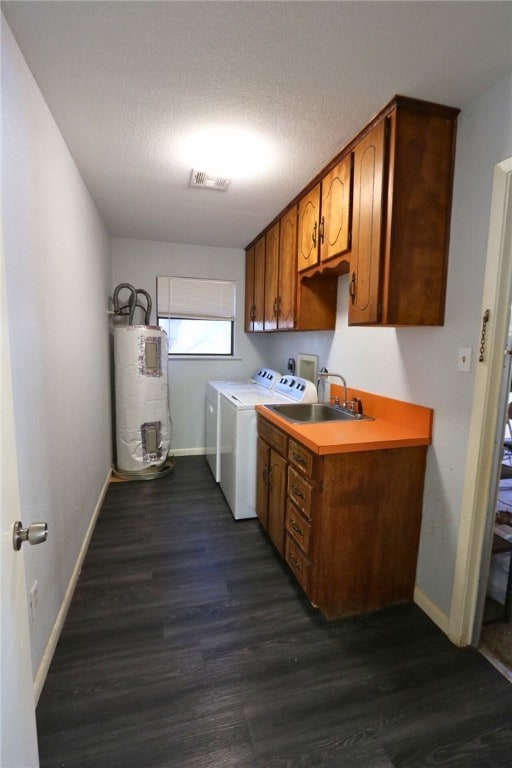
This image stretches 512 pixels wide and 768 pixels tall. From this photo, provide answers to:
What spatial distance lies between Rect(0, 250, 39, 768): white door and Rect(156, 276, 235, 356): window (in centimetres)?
311

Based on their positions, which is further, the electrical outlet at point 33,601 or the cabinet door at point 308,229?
the cabinet door at point 308,229

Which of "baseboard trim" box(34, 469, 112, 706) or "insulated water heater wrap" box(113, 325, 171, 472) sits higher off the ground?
"insulated water heater wrap" box(113, 325, 171, 472)

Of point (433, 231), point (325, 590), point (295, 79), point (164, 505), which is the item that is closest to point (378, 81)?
point (295, 79)

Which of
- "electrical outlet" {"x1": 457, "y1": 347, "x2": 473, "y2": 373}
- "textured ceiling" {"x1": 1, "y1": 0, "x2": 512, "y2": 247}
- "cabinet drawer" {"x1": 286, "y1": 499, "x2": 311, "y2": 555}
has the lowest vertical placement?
"cabinet drawer" {"x1": 286, "y1": 499, "x2": 311, "y2": 555}

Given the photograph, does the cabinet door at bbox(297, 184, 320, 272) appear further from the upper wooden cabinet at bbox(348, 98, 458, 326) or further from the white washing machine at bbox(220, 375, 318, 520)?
the white washing machine at bbox(220, 375, 318, 520)

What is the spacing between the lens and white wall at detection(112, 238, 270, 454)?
12.0 ft

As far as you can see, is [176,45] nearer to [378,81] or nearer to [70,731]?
[378,81]

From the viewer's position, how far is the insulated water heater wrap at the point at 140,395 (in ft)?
10.5

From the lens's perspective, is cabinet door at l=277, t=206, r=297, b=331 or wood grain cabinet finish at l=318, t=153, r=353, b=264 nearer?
wood grain cabinet finish at l=318, t=153, r=353, b=264

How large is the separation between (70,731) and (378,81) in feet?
8.55

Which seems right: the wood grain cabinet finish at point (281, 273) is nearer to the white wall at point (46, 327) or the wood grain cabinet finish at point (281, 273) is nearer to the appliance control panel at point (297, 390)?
the appliance control panel at point (297, 390)

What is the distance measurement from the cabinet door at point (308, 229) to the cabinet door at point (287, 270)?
0.09m

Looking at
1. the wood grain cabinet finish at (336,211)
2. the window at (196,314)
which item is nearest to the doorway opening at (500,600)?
the wood grain cabinet finish at (336,211)

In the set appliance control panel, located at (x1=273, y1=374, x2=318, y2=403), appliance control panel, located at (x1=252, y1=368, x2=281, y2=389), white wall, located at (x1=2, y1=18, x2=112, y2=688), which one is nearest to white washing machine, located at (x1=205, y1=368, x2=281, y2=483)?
appliance control panel, located at (x1=252, y1=368, x2=281, y2=389)
